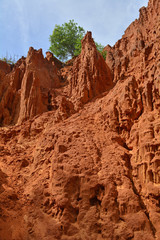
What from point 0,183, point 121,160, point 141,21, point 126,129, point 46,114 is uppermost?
point 141,21

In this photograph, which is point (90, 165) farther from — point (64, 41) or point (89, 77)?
point (64, 41)

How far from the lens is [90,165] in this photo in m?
7.36

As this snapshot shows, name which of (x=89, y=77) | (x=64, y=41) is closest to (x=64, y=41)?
(x=64, y=41)

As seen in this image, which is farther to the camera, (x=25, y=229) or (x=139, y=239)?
(x=25, y=229)

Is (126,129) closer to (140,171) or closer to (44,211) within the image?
(140,171)

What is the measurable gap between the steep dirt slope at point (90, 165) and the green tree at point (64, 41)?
15.5 m

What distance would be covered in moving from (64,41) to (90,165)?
23.4 metres

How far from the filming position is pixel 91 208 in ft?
20.8

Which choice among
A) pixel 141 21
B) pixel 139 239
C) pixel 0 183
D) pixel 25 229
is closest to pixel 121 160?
pixel 139 239

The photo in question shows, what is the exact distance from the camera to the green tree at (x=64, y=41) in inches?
1070

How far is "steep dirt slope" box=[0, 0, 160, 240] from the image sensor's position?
6.05m

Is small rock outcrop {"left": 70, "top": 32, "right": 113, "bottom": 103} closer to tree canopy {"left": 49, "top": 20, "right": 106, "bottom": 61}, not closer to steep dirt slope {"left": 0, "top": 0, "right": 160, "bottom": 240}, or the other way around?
steep dirt slope {"left": 0, "top": 0, "right": 160, "bottom": 240}

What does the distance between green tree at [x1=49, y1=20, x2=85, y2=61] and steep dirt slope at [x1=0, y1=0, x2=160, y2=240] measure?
15.5 m

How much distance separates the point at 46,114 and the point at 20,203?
5945mm
